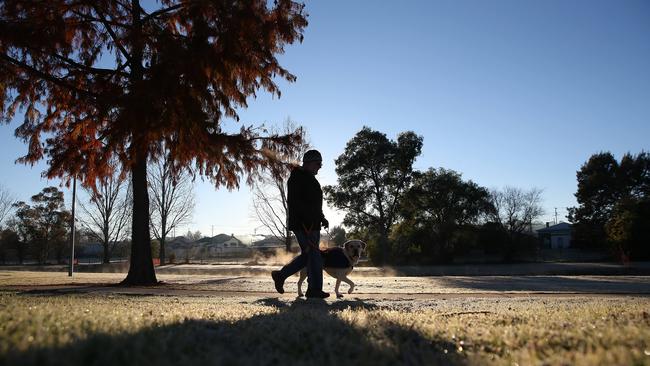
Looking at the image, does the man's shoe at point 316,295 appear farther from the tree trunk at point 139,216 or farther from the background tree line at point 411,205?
the background tree line at point 411,205

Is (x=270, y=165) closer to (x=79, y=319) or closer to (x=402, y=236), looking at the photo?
(x=79, y=319)

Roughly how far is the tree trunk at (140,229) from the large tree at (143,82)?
0.09 feet

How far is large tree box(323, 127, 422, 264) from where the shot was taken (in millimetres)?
38938

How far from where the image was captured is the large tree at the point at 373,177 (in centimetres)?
3894

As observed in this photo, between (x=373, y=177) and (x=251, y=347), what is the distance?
3715 cm

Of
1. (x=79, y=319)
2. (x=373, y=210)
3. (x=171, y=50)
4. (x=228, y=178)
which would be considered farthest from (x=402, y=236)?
(x=79, y=319)

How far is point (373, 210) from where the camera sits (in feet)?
128

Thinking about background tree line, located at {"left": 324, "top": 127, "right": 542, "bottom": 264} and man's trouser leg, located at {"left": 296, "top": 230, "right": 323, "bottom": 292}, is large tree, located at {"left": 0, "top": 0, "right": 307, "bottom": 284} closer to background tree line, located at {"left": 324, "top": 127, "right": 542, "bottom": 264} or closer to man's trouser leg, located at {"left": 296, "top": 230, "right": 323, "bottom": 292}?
man's trouser leg, located at {"left": 296, "top": 230, "right": 323, "bottom": 292}

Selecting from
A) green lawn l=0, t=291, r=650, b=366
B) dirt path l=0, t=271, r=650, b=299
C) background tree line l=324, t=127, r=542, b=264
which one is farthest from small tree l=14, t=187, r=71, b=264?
green lawn l=0, t=291, r=650, b=366

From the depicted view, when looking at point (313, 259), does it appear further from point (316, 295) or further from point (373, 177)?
point (373, 177)

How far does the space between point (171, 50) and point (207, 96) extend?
130 cm

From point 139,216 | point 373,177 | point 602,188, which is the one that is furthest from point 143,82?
point 602,188

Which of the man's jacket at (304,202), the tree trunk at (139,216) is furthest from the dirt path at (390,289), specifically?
the man's jacket at (304,202)

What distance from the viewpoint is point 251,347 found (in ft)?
8.99
